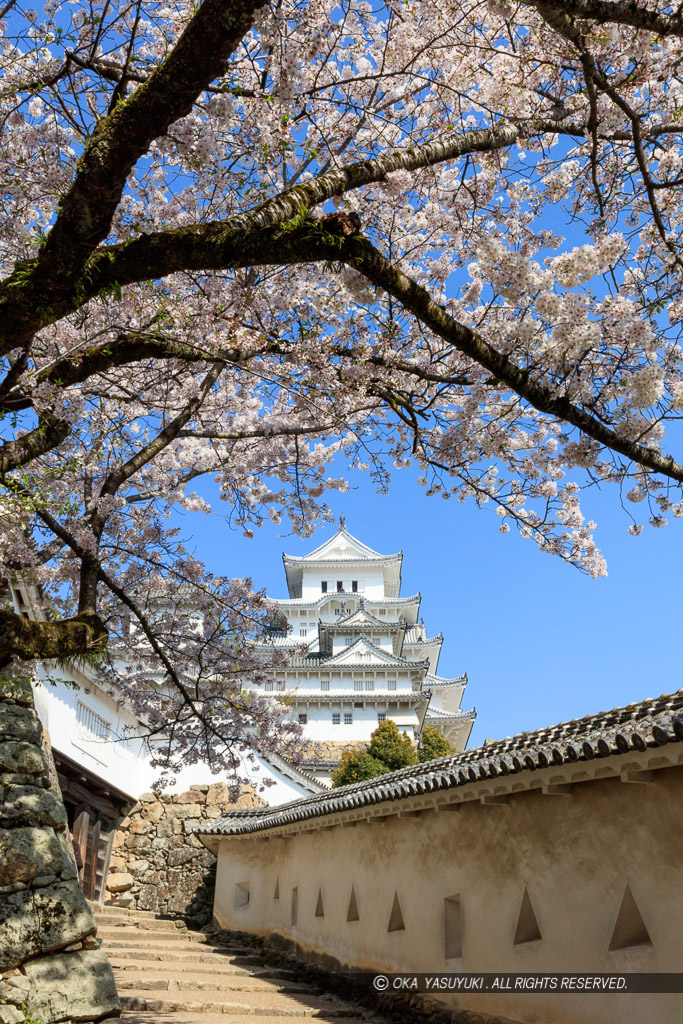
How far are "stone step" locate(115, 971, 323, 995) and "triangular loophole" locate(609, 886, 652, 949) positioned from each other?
5678mm

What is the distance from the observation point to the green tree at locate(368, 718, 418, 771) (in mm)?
25625

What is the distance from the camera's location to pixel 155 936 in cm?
1372

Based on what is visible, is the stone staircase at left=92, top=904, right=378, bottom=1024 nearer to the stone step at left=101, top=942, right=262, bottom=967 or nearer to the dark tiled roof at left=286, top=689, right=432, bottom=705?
the stone step at left=101, top=942, right=262, bottom=967

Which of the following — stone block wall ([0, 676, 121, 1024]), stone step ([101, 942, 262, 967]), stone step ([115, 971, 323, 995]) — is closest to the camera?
stone block wall ([0, 676, 121, 1024])

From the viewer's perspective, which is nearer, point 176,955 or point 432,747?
point 176,955

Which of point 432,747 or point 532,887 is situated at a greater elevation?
point 432,747

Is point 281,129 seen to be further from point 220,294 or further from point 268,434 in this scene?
point 268,434

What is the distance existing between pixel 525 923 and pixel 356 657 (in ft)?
96.2

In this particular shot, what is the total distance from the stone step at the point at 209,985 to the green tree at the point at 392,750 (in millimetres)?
14719

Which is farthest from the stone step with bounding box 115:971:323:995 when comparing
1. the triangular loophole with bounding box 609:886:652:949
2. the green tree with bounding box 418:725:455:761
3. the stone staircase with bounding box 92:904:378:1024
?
the green tree with bounding box 418:725:455:761

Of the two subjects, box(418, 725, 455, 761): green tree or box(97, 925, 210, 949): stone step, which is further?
box(418, 725, 455, 761): green tree

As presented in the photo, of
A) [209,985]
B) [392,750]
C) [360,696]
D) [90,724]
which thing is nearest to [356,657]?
[360,696]

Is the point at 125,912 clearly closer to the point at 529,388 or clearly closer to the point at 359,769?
the point at 359,769

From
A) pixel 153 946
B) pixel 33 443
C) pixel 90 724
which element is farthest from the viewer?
pixel 90 724
